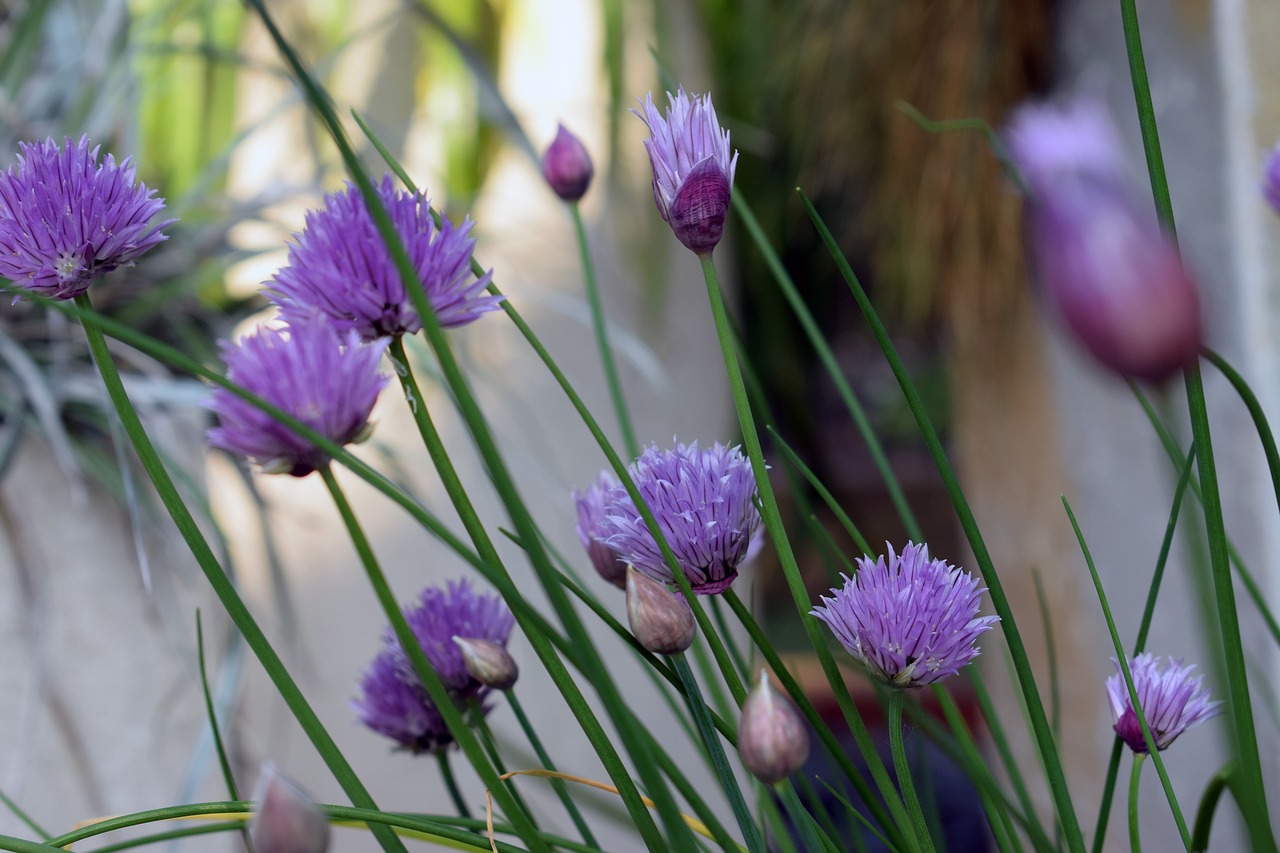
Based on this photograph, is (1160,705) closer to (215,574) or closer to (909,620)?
(909,620)

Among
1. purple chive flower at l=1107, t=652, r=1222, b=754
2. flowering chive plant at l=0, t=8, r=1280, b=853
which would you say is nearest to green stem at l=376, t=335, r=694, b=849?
flowering chive plant at l=0, t=8, r=1280, b=853

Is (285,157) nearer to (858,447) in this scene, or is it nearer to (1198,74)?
(1198,74)

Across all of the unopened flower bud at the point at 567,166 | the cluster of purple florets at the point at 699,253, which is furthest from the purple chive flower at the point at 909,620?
the unopened flower bud at the point at 567,166

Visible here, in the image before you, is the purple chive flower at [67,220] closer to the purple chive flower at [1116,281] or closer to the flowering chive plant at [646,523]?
the flowering chive plant at [646,523]

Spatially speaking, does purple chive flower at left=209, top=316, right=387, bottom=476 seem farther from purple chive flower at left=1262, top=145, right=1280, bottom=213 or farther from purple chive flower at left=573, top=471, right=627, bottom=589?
purple chive flower at left=1262, top=145, right=1280, bottom=213

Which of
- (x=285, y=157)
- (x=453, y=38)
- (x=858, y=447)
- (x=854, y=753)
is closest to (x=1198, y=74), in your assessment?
(x=453, y=38)
